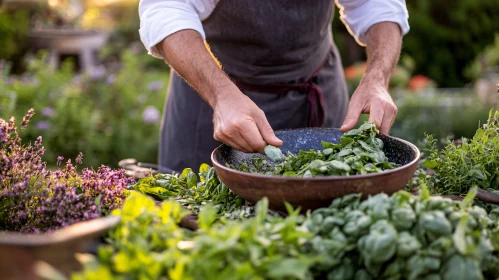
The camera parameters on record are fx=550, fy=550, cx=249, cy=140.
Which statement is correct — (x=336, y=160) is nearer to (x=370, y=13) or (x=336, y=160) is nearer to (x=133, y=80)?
(x=370, y=13)

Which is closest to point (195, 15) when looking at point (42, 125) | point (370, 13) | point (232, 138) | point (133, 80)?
point (232, 138)

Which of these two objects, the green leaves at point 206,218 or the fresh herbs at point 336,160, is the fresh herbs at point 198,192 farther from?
the green leaves at point 206,218

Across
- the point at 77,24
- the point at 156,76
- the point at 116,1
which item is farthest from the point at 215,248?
the point at 116,1

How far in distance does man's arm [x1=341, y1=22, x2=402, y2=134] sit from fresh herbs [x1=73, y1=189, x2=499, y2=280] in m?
0.52

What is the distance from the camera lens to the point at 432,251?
3.12 ft

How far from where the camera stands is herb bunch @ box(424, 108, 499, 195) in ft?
4.59

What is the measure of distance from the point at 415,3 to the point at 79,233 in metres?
6.81

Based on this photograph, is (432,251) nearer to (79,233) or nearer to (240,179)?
(240,179)

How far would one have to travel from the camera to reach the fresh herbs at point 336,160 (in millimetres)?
1181

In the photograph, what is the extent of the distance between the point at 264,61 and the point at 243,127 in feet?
2.18

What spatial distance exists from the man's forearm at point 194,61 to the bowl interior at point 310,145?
183 millimetres

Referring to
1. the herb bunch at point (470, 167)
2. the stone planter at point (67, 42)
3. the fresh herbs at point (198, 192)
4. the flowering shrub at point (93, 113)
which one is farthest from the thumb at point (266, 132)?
the stone planter at point (67, 42)

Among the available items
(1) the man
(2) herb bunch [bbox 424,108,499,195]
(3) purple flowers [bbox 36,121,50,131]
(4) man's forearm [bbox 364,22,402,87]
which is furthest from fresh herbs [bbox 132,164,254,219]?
(3) purple flowers [bbox 36,121,50,131]

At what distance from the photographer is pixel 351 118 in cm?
157
